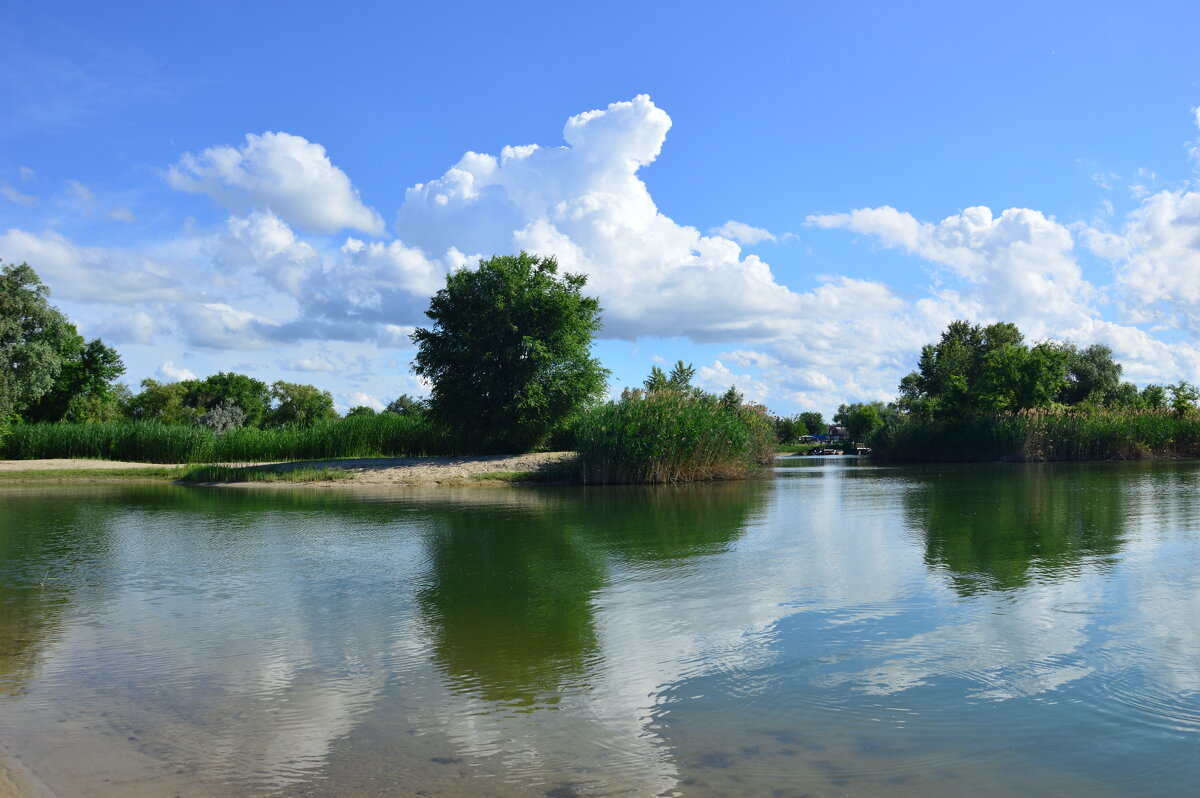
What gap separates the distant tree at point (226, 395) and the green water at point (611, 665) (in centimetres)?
7323

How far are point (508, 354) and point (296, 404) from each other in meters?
66.4

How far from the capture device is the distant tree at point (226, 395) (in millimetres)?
82750

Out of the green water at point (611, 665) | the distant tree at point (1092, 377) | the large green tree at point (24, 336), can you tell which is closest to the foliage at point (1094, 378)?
the distant tree at point (1092, 377)

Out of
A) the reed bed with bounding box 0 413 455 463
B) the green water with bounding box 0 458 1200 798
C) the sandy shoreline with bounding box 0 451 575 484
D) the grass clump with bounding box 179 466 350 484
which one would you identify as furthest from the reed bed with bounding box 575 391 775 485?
the green water with bounding box 0 458 1200 798

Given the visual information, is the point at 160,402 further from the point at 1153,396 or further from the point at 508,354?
the point at 1153,396

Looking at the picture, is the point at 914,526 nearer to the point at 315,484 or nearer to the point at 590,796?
the point at 590,796

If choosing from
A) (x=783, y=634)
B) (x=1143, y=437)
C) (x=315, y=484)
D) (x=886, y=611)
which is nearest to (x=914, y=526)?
(x=886, y=611)

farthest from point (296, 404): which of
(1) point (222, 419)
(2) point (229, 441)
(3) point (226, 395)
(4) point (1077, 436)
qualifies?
(4) point (1077, 436)

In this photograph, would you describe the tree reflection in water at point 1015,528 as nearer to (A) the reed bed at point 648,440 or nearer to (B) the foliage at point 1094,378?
(A) the reed bed at point 648,440

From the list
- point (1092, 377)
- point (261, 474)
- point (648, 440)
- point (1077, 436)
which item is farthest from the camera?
point (1092, 377)

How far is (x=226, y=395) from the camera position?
83.6 meters

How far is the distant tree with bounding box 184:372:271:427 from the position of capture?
82750mm

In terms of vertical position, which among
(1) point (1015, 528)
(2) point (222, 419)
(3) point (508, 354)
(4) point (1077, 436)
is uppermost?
(3) point (508, 354)

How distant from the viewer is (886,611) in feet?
26.9
